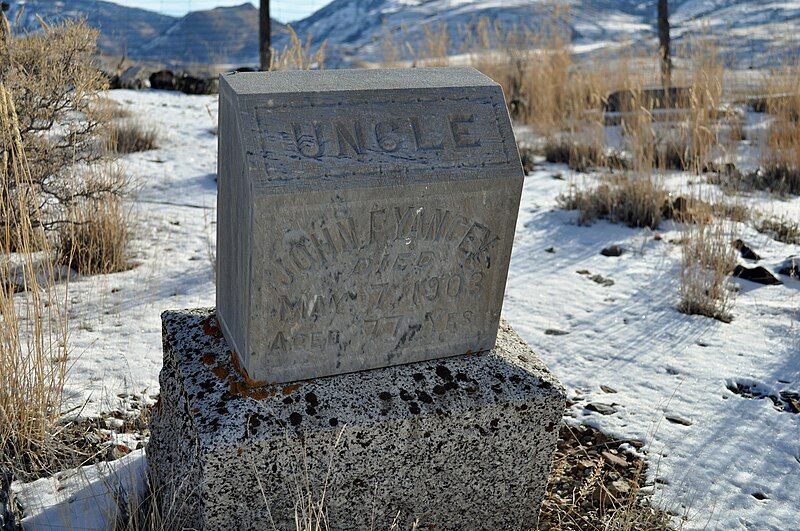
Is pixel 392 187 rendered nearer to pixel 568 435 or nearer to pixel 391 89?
pixel 391 89

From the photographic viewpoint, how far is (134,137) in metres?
6.22

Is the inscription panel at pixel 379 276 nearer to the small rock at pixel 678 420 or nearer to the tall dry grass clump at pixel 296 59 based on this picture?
the small rock at pixel 678 420

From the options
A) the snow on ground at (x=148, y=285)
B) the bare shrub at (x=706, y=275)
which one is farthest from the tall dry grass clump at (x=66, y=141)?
the bare shrub at (x=706, y=275)

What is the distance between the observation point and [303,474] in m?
2.03

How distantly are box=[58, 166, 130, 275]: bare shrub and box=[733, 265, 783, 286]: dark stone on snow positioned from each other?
3.21 meters

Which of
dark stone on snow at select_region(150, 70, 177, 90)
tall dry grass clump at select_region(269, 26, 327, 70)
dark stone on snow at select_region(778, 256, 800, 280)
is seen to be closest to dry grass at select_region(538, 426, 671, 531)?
dark stone on snow at select_region(778, 256, 800, 280)

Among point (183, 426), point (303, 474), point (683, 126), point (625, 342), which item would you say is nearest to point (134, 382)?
point (183, 426)

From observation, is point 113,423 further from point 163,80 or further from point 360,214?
point 163,80

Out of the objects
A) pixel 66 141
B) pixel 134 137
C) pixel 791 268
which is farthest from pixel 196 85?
pixel 791 268

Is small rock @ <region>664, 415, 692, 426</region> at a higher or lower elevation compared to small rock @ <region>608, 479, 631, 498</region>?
higher

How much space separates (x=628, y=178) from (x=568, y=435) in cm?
270

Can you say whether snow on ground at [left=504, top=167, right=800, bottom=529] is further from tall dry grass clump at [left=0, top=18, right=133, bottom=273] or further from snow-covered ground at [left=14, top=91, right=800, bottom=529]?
tall dry grass clump at [left=0, top=18, right=133, bottom=273]

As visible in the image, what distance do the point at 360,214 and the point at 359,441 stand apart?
59 cm

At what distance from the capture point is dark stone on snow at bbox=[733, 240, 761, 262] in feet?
14.5
